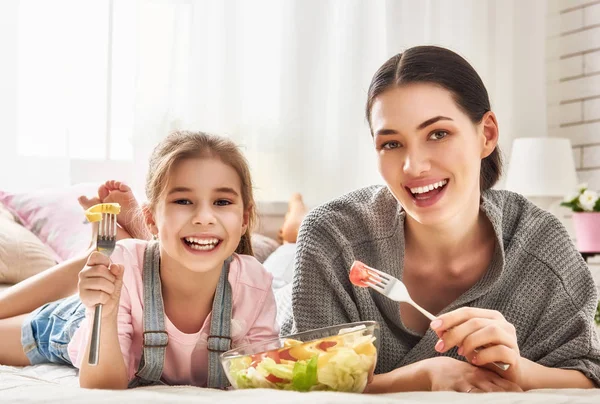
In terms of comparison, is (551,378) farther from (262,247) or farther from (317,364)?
(262,247)

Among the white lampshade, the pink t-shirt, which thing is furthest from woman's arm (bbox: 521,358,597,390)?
the white lampshade

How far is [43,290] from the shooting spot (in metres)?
2.19

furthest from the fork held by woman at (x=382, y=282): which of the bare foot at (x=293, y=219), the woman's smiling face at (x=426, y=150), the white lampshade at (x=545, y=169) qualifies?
the white lampshade at (x=545, y=169)

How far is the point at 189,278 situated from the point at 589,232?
2.54 m

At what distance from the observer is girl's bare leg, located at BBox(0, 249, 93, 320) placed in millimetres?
2184

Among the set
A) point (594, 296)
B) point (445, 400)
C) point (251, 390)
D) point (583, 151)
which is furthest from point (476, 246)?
point (583, 151)

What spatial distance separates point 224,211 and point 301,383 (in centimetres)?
56

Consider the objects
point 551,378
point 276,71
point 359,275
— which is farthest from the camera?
point 276,71

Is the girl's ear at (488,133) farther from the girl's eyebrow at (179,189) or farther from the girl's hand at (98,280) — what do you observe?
the girl's hand at (98,280)

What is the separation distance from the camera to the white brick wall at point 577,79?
4.27 metres

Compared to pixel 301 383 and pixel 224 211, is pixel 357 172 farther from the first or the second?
pixel 301 383

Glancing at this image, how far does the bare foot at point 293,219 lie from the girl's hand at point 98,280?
183 cm

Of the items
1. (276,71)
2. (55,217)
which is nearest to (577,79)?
(276,71)

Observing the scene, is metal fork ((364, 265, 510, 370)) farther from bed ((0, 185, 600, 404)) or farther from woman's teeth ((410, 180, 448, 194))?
woman's teeth ((410, 180, 448, 194))
